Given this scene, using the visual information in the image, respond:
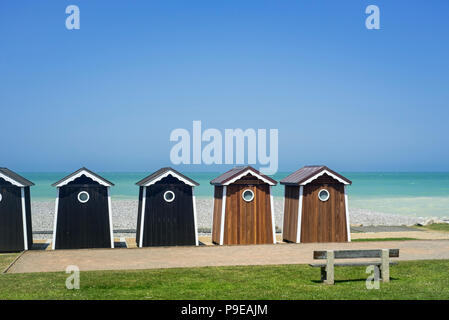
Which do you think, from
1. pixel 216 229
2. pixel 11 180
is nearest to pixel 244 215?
pixel 216 229

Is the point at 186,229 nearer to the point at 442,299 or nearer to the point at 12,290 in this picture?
the point at 12,290

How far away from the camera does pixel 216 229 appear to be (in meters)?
27.2

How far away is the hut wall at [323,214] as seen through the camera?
26.4 m

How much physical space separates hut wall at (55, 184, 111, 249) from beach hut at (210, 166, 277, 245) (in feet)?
16.0

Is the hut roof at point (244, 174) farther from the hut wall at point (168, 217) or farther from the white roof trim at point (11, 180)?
the white roof trim at point (11, 180)

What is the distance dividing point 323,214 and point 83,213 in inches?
397

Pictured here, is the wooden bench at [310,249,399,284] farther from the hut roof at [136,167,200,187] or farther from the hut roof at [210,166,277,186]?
the hut roof at [136,167,200,187]

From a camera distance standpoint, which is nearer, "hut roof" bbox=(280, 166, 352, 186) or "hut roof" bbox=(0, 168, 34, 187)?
"hut roof" bbox=(0, 168, 34, 187)

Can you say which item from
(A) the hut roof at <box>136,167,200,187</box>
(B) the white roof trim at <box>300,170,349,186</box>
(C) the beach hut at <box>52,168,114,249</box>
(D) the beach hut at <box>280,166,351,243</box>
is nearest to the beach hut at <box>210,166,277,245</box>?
(D) the beach hut at <box>280,166,351,243</box>

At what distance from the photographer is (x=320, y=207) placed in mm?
26469

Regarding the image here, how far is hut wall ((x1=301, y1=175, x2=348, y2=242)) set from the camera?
26.4 m

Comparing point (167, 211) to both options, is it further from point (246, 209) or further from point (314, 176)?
point (314, 176)

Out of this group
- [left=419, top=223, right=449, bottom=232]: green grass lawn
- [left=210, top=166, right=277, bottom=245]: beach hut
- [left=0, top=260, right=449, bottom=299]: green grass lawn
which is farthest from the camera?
[left=419, top=223, right=449, bottom=232]: green grass lawn

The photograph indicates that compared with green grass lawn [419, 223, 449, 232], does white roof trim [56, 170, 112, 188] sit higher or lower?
higher
